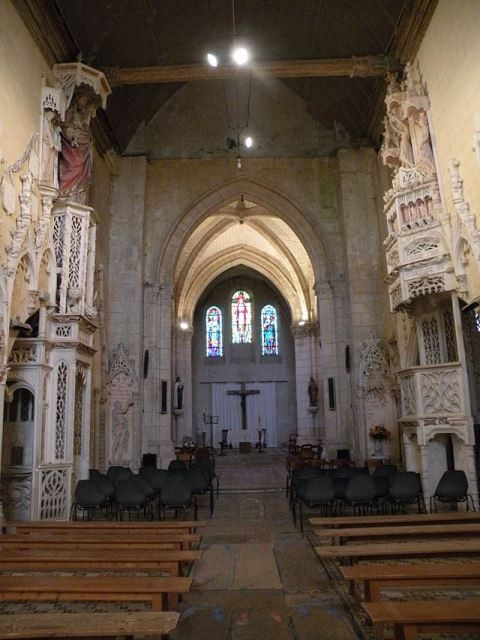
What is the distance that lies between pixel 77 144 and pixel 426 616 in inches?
416

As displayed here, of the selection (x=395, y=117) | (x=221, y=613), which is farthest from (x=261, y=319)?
(x=221, y=613)

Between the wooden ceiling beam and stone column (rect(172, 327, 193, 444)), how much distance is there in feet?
39.9

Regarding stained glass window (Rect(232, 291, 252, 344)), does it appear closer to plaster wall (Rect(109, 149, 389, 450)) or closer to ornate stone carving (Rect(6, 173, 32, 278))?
plaster wall (Rect(109, 149, 389, 450))

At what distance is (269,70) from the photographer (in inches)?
492

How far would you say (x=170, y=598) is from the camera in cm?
472

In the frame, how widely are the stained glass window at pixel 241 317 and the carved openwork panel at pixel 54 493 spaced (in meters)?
21.6

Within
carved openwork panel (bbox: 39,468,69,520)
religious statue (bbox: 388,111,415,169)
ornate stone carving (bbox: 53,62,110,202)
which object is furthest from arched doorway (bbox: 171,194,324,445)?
carved openwork panel (bbox: 39,468,69,520)

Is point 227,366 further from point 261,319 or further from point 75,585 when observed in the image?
point 75,585

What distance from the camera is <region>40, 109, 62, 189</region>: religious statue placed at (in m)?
9.88

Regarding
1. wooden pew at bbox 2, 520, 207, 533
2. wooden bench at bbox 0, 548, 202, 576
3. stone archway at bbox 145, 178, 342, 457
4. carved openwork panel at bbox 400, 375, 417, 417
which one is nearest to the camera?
wooden bench at bbox 0, 548, 202, 576

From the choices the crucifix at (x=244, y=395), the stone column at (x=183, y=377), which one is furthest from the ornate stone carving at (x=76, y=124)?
the crucifix at (x=244, y=395)

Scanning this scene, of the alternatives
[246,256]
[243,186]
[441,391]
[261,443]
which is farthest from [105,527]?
[261,443]

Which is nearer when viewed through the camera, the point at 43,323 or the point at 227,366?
the point at 43,323

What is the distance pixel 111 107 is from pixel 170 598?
1315 cm
